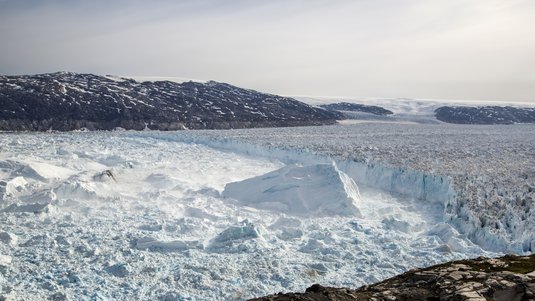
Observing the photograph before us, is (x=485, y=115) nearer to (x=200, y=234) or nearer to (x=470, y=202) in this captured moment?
(x=470, y=202)

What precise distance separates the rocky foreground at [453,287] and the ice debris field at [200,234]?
1.90 meters

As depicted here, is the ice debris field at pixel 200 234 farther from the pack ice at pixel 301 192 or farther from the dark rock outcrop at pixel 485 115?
the dark rock outcrop at pixel 485 115

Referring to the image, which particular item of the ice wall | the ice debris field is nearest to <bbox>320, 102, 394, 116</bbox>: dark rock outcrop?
A: the ice wall

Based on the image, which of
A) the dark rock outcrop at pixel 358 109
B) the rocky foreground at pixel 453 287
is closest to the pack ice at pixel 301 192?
the rocky foreground at pixel 453 287

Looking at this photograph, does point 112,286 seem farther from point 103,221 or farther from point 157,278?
point 103,221

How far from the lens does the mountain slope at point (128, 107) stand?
150 ft

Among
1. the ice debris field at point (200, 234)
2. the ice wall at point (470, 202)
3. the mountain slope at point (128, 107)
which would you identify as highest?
the mountain slope at point (128, 107)

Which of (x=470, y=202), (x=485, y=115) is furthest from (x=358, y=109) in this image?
(x=470, y=202)

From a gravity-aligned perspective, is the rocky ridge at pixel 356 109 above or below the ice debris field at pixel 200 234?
above

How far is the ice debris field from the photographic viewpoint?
6988mm

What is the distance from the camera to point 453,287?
4.83 m

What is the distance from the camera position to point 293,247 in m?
8.78

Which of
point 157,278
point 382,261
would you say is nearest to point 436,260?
point 382,261

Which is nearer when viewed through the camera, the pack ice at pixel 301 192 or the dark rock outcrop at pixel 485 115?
the pack ice at pixel 301 192
